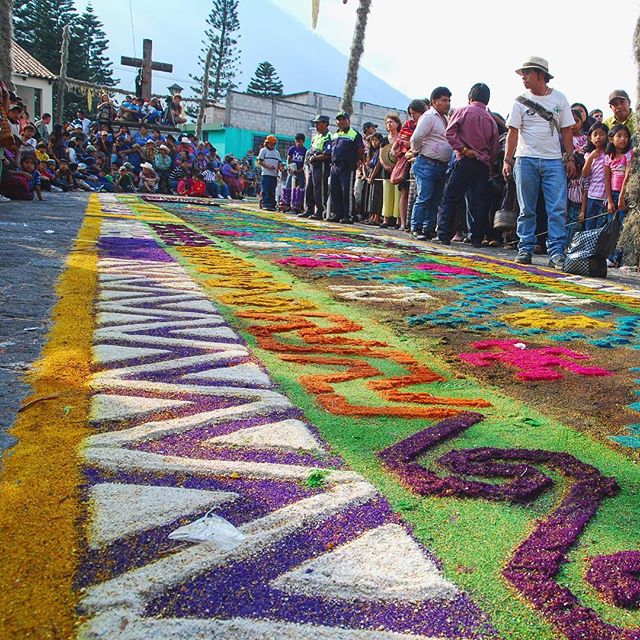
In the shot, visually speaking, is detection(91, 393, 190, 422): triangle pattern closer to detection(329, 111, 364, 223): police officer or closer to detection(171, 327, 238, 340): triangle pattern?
detection(171, 327, 238, 340): triangle pattern

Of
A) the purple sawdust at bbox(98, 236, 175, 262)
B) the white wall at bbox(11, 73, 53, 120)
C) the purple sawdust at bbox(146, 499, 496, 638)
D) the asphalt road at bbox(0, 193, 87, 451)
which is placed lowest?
the asphalt road at bbox(0, 193, 87, 451)

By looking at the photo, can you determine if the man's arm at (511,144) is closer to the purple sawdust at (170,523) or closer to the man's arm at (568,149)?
the man's arm at (568,149)

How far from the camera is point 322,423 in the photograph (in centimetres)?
191

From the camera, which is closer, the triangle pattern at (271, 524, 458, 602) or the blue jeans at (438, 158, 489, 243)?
the triangle pattern at (271, 524, 458, 602)

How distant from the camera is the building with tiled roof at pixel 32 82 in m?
34.3

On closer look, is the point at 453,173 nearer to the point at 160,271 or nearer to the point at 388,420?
the point at 160,271

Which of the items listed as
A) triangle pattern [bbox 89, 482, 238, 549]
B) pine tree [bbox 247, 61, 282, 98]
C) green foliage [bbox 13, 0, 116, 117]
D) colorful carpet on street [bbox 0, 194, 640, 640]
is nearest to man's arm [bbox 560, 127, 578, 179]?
colorful carpet on street [bbox 0, 194, 640, 640]

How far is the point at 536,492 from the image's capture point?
152 cm

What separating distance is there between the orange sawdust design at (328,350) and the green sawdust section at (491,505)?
6cm

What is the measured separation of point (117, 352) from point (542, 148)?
4972mm

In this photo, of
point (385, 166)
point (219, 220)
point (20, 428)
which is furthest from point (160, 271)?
point (385, 166)

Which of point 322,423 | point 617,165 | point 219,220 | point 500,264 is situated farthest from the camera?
point 219,220

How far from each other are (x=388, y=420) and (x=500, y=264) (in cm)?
463

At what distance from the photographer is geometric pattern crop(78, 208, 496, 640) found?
3.46ft
